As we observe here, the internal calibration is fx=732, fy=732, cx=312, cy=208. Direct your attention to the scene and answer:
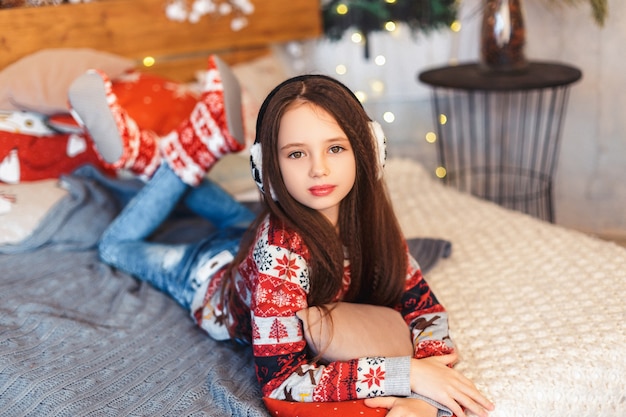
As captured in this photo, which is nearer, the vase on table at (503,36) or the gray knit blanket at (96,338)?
the gray knit blanket at (96,338)

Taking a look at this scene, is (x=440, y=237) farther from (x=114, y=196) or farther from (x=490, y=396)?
(x=114, y=196)

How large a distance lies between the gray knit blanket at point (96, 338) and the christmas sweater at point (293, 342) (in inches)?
3.7

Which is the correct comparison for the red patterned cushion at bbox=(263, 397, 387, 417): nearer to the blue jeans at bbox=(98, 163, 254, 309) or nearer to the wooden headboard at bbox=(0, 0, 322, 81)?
the blue jeans at bbox=(98, 163, 254, 309)

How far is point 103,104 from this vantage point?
170 cm

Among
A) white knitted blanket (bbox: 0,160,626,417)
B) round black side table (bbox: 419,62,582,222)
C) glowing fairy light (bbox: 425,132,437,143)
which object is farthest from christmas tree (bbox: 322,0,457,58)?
white knitted blanket (bbox: 0,160,626,417)

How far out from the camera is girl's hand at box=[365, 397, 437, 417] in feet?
3.64

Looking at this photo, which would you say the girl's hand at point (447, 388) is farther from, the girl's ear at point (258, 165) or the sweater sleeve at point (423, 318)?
the girl's ear at point (258, 165)

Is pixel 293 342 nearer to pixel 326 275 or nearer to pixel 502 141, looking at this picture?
pixel 326 275

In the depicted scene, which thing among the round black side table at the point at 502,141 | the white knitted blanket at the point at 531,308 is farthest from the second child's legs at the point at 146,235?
the round black side table at the point at 502,141

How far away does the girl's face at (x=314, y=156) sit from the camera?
117 cm

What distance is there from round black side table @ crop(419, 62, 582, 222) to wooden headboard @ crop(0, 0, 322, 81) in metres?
0.63

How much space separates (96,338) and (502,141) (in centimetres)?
166

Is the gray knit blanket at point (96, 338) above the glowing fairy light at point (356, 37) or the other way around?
the other way around

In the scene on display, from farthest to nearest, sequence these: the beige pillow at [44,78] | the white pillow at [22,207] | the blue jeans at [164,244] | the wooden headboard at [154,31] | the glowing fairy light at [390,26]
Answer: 1. the glowing fairy light at [390,26]
2. the wooden headboard at [154,31]
3. the beige pillow at [44,78]
4. the white pillow at [22,207]
5. the blue jeans at [164,244]
